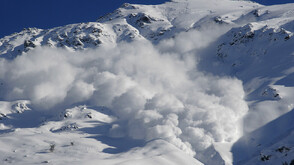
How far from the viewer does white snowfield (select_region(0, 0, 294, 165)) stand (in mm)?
76125

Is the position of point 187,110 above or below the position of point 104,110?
below

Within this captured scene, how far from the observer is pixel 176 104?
123 meters

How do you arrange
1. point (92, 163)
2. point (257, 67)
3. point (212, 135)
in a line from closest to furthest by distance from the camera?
point (92, 163) → point (212, 135) → point (257, 67)

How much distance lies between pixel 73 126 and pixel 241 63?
79.1 meters

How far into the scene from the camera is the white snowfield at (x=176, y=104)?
76125 millimetres

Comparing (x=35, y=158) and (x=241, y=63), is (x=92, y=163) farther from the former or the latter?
(x=241, y=63)

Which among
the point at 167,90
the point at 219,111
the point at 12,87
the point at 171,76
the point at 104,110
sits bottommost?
the point at 219,111

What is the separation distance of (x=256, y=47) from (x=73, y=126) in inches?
3475

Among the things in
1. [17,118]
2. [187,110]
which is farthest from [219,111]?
[17,118]

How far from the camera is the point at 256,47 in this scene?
144 meters

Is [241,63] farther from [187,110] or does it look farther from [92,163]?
[92,163]

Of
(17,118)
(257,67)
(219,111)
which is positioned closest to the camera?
(219,111)

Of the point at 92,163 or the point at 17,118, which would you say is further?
the point at 17,118

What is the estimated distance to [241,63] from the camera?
470 feet
